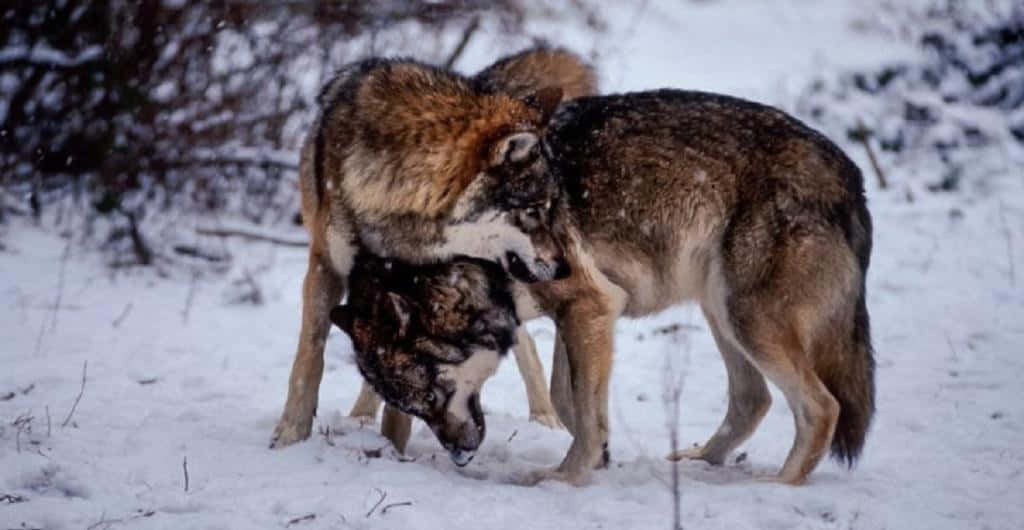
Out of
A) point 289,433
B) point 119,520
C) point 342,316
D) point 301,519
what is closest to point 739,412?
point 342,316

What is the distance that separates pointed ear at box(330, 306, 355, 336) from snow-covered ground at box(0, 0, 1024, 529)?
52 centimetres

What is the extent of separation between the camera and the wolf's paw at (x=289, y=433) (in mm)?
4645

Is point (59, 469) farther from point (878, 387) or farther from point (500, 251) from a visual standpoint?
point (878, 387)

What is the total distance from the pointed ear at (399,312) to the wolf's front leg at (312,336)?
0.46m

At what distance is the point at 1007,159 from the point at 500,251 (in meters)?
7.27

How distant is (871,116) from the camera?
11.1 meters

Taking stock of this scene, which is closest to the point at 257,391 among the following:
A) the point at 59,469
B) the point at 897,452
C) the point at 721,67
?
the point at 59,469

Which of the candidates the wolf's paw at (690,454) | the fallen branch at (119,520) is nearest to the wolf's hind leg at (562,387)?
the wolf's paw at (690,454)

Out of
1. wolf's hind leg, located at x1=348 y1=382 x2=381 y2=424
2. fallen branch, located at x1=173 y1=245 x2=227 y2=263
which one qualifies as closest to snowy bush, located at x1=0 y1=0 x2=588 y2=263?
fallen branch, located at x1=173 y1=245 x2=227 y2=263

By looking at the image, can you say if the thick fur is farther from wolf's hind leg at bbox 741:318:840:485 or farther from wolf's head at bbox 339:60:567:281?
wolf's hind leg at bbox 741:318:840:485

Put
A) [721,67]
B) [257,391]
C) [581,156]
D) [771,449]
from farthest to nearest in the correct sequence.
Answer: [721,67] → [257,391] → [771,449] → [581,156]

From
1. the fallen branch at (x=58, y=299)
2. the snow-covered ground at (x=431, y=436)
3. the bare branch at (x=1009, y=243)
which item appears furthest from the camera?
the bare branch at (x=1009, y=243)

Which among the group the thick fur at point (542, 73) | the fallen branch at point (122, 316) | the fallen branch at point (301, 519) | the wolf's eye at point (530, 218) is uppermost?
the thick fur at point (542, 73)

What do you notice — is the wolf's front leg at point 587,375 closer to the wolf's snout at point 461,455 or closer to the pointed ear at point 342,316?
the wolf's snout at point 461,455
